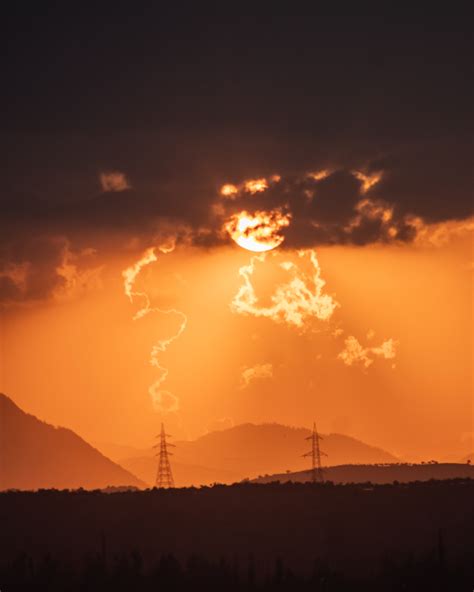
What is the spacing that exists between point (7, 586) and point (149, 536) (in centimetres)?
2681

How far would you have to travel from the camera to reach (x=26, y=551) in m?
136

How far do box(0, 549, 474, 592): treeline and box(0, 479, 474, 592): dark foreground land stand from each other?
0.11 meters

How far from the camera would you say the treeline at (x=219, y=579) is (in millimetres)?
112938

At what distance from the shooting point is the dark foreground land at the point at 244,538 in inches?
4564

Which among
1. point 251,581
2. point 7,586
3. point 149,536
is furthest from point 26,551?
point 251,581

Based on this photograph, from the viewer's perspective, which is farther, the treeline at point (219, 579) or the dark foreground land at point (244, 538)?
the dark foreground land at point (244, 538)

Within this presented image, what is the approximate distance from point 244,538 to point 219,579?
76.4ft

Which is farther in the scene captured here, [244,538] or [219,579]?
[244,538]

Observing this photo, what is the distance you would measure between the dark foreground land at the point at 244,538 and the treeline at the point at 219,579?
0.11 m

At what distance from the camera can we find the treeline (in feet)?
371

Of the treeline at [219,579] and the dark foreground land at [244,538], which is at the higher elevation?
the dark foreground land at [244,538]

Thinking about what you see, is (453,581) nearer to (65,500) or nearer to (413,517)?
(413,517)

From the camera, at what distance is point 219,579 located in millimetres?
116438

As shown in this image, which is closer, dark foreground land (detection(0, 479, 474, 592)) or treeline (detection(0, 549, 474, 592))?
treeline (detection(0, 549, 474, 592))
